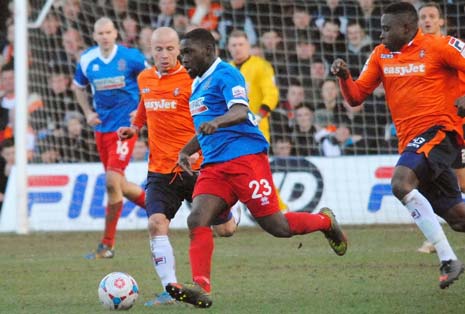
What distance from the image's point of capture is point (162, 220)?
8.27 metres

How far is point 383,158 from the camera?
14.7 meters

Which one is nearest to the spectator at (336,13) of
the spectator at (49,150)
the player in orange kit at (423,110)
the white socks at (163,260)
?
the spectator at (49,150)

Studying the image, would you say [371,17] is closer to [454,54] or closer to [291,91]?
[291,91]

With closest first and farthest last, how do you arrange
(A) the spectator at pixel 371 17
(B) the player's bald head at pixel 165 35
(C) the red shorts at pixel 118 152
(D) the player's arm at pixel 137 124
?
(B) the player's bald head at pixel 165 35 → (D) the player's arm at pixel 137 124 → (C) the red shorts at pixel 118 152 → (A) the spectator at pixel 371 17

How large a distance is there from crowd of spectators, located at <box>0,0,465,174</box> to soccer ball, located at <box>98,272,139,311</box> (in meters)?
7.89

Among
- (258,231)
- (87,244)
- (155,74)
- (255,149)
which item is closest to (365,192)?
(258,231)

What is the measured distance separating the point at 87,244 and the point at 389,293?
18.7 feet

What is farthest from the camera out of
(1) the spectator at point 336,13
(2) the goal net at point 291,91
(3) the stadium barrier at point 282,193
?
(1) the spectator at point 336,13

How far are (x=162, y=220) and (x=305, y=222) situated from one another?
1109 millimetres

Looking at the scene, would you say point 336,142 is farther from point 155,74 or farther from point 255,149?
point 255,149

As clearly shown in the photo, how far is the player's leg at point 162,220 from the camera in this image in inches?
316

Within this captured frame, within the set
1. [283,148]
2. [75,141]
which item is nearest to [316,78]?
[283,148]

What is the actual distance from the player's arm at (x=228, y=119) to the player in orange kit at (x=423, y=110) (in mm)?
1406

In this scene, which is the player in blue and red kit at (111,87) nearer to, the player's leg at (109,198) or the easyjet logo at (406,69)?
the player's leg at (109,198)
